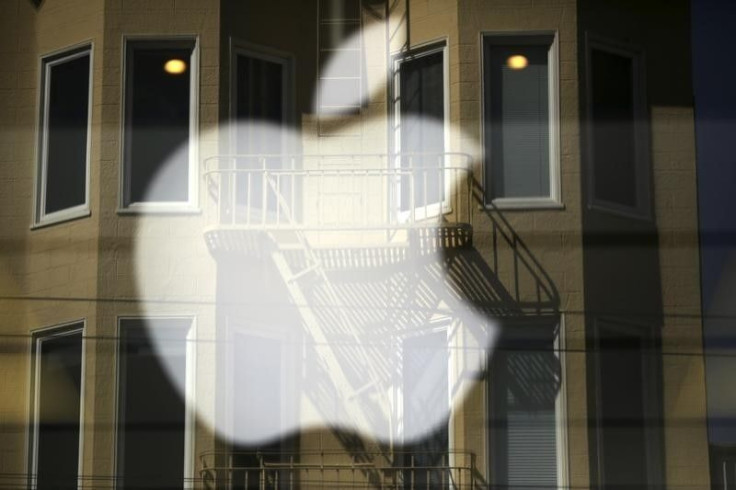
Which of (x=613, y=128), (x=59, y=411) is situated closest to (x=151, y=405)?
(x=59, y=411)

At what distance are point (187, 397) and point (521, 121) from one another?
239 centimetres

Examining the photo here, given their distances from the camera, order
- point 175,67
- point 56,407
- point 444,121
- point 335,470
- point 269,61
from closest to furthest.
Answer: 1. point 335,470
2. point 56,407
3. point 444,121
4. point 175,67
5. point 269,61

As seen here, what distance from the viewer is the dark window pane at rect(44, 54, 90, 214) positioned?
898cm

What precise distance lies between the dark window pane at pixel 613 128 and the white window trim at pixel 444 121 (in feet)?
2.67

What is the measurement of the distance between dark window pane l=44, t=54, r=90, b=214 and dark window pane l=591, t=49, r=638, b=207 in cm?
286

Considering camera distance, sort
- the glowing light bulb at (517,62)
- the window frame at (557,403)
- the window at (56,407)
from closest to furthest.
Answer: the window frame at (557,403)
the window at (56,407)
the glowing light bulb at (517,62)

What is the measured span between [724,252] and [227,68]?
2.95 m

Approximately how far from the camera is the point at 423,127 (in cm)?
902

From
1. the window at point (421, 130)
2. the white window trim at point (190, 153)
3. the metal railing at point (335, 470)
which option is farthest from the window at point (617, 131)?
the white window trim at point (190, 153)

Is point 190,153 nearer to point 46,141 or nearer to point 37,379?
point 46,141

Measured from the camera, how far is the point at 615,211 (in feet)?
29.0

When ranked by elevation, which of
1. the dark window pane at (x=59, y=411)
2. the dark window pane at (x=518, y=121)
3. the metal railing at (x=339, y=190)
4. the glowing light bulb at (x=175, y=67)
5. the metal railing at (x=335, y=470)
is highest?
the glowing light bulb at (x=175, y=67)

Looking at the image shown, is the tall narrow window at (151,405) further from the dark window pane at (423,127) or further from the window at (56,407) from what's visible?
the dark window pane at (423,127)

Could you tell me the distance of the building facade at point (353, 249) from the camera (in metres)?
8.59
